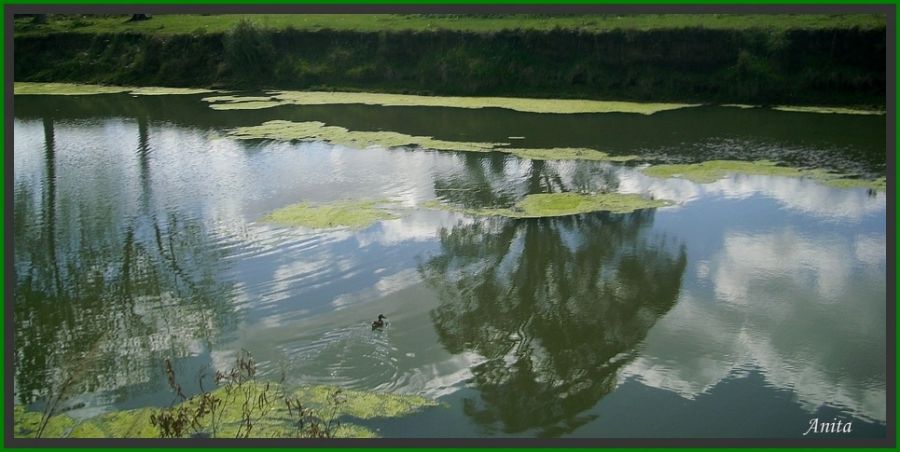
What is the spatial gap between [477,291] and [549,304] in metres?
0.76

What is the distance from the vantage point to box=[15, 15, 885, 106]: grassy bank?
18094 millimetres

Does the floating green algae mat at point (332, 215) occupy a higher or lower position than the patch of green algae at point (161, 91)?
lower

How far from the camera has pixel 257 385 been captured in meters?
5.94

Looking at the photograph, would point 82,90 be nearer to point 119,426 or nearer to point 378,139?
point 378,139

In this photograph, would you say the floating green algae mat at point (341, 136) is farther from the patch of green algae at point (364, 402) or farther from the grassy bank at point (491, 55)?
the patch of green algae at point (364, 402)

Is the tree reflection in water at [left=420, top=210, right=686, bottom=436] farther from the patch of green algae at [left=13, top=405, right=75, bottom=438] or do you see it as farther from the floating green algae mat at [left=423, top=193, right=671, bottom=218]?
the patch of green algae at [left=13, top=405, right=75, bottom=438]

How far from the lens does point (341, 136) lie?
50.1ft

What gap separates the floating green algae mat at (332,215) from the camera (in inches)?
386

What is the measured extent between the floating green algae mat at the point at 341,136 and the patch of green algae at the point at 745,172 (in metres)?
3.29

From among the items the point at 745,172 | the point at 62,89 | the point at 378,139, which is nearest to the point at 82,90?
the point at 62,89

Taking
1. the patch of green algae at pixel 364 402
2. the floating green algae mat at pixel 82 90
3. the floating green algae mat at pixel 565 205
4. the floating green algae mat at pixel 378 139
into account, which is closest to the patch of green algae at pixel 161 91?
the floating green algae mat at pixel 82 90

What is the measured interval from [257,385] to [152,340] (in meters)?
1.39

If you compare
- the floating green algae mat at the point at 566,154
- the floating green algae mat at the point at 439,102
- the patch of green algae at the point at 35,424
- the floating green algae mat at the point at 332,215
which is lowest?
the patch of green algae at the point at 35,424

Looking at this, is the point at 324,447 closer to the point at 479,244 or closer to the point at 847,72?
the point at 479,244
